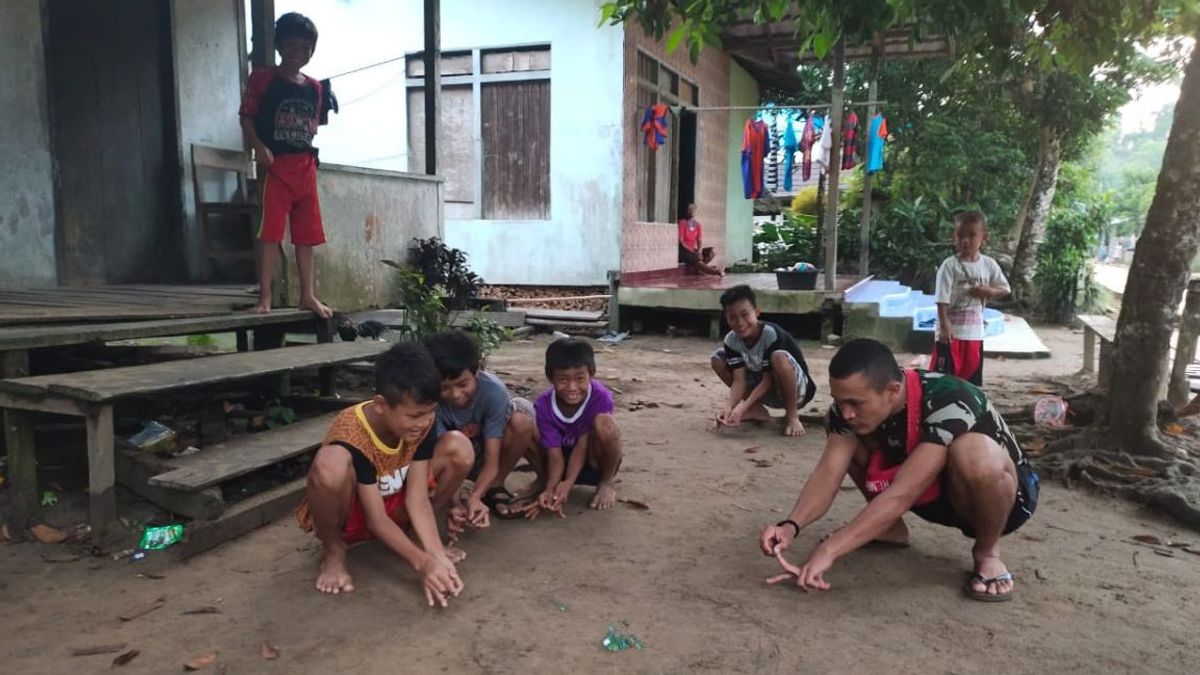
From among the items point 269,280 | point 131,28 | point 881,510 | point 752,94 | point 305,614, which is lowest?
point 305,614

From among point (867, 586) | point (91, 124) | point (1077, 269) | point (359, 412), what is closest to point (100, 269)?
point (91, 124)

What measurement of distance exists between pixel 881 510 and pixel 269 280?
3701 mm

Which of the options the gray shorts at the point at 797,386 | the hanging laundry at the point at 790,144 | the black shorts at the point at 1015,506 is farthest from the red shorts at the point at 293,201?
the hanging laundry at the point at 790,144

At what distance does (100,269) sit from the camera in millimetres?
5895

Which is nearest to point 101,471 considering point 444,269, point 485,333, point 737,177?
point 485,333

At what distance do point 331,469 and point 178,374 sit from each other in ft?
4.33

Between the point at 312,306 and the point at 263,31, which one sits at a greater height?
the point at 263,31

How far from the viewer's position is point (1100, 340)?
662 centimetres

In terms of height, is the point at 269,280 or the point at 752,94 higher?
the point at 752,94

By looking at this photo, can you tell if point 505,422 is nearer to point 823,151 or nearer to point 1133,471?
point 1133,471

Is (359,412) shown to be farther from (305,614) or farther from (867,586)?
(867,586)

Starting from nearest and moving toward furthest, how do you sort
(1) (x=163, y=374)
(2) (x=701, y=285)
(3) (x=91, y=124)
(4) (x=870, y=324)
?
(1) (x=163, y=374), (3) (x=91, y=124), (4) (x=870, y=324), (2) (x=701, y=285)

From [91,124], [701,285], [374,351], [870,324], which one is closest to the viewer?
[374,351]

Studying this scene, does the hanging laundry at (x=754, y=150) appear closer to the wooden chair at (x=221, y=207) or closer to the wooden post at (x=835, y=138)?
the wooden post at (x=835, y=138)
